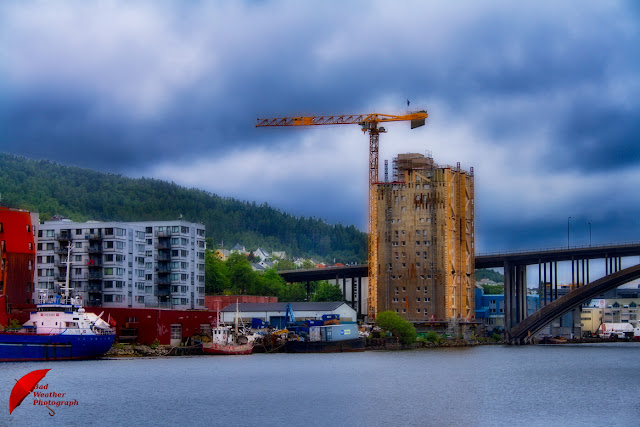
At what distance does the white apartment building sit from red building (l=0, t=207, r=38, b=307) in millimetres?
2330

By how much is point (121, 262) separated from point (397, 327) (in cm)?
4052

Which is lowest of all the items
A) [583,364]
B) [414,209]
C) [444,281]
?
[583,364]

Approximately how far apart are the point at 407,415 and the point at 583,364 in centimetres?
5620

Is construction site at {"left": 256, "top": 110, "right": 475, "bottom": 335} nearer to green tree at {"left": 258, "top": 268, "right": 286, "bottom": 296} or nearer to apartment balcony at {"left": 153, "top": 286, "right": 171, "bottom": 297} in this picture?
green tree at {"left": 258, "top": 268, "right": 286, "bottom": 296}

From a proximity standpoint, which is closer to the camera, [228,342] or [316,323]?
[228,342]

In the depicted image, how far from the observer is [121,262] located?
126 meters

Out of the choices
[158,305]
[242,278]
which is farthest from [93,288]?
[242,278]

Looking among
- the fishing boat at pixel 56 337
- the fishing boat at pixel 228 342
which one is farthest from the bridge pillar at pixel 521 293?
the fishing boat at pixel 56 337

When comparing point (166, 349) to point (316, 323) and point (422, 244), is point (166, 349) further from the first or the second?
point (422, 244)

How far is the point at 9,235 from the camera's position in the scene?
11412 cm

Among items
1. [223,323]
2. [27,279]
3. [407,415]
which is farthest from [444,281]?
[407,415]

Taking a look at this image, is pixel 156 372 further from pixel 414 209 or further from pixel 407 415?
pixel 414 209

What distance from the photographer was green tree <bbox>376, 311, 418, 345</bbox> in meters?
138

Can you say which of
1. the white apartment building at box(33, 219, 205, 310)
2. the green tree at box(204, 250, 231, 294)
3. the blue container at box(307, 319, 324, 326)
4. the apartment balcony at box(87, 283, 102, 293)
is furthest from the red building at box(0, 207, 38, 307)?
the green tree at box(204, 250, 231, 294)
